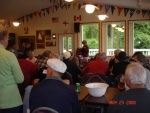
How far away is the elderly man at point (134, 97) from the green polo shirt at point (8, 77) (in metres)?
1.02

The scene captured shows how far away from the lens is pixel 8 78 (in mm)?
2186

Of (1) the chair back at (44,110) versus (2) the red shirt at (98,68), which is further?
(2) the red shirt at (98,68)

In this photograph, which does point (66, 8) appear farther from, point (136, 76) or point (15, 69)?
point (136, 76)

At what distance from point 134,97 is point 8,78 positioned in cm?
125

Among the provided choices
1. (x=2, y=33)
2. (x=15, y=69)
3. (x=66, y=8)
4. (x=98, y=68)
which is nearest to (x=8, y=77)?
(x=15, y=69)

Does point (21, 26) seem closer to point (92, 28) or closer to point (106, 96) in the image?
point (92, 28)

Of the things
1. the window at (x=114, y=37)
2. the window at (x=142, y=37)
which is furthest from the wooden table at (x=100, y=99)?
the window at (x=114, y=37)

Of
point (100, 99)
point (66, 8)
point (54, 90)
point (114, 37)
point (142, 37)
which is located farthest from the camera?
point (66, 8)

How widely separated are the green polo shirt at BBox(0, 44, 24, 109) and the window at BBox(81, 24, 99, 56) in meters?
8.46

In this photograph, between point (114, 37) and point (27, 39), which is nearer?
point (114, 37)

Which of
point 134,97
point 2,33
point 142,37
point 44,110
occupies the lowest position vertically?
point 44,110

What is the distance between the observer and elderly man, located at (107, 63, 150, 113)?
1.71 metres

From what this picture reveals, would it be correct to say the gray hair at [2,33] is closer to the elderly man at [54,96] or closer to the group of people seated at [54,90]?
the group of people seated at [54,90]

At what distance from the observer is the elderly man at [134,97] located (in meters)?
1.71
